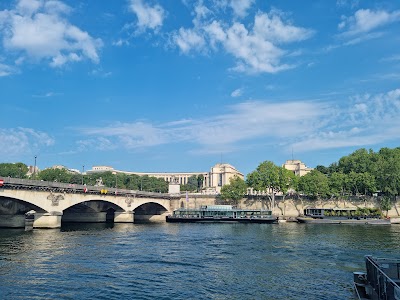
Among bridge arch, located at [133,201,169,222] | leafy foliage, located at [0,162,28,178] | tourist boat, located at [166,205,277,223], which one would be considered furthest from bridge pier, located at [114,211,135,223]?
leafy foliage, located at [0,162,28,178]

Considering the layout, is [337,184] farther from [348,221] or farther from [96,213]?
[96,213]

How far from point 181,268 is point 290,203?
329 ft

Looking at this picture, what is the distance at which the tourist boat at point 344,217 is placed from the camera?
9756cm

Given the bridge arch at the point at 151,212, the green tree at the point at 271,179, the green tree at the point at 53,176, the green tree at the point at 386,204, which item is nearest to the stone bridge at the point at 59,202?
the bridge arch at the point at 151,212

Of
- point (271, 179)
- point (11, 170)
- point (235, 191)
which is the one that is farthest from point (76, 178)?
point (271, 179)

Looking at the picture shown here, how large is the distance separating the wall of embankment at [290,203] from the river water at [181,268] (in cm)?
7414

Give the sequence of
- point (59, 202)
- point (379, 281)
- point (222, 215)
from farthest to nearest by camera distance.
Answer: point (222, 215)
point (59, 202)
point (379, 281)

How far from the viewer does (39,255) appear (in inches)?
1614

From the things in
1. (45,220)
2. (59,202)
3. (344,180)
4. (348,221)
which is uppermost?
(344,180)

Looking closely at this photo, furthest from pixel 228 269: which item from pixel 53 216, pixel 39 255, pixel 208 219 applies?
pixel 208 219

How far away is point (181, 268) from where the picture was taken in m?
35.5

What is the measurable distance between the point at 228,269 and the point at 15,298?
1818 cm

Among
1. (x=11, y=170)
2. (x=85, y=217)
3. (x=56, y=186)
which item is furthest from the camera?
(x=11, y=170)

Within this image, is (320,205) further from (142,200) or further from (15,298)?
(15,298)
